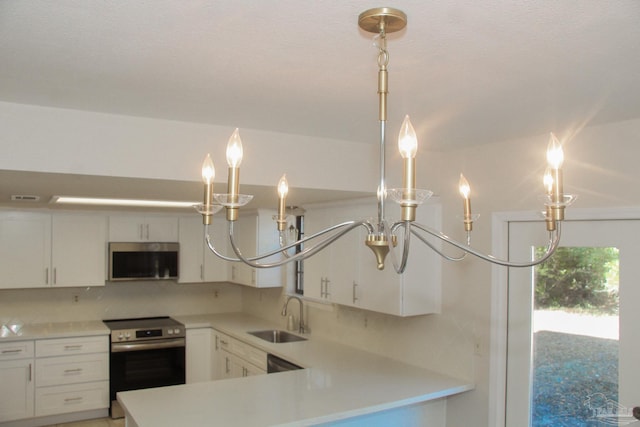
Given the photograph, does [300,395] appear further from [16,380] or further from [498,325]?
[16,380]

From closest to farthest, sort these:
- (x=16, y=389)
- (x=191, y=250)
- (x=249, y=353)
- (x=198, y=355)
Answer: (x=249, y=353) → (x=16, y=389) → (x=198, y=355) → (x=191, y=250)

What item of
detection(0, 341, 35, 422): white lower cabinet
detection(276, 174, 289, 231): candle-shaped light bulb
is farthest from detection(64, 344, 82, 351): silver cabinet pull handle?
detection(276, 174, 289, 231): candle-shaped light bulb

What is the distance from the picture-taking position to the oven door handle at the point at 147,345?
5344mm

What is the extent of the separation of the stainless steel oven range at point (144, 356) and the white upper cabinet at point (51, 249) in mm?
636

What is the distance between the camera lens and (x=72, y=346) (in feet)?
17.2

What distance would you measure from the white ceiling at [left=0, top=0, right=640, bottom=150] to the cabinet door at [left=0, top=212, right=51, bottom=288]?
3.36 meters

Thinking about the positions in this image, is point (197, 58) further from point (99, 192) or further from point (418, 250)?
point (418, 250)

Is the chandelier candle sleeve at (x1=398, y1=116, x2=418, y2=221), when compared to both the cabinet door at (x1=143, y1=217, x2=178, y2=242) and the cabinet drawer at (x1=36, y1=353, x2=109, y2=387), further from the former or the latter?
the cabinet door at (x1=143, y1=217, x2=178, y2=242)

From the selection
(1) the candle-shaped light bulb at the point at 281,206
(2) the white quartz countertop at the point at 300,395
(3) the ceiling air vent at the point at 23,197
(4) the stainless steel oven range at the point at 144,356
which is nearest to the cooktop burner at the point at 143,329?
(4) the stainless steel oven range at the point at 144,356

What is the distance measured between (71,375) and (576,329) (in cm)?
445

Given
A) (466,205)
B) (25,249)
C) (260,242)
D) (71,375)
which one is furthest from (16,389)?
(466,205)

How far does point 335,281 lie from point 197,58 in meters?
2.70

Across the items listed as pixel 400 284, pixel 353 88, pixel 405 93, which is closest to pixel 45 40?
pixel 353 88

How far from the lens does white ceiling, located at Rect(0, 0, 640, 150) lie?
1430 millimetres
